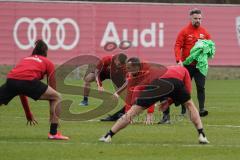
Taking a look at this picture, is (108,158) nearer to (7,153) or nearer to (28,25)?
(7,153)

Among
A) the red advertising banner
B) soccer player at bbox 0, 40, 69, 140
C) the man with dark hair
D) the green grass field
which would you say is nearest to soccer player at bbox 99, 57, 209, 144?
the green grass field

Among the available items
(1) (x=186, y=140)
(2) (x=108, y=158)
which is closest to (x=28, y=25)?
(1) (x=186, y=140)

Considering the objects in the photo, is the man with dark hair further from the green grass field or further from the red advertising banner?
the red advertising banner

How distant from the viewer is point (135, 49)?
3719 centimetres

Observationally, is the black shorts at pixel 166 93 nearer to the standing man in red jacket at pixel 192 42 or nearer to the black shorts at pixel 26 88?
the black shorts at pixel 26 88

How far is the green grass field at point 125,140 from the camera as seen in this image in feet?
44.9

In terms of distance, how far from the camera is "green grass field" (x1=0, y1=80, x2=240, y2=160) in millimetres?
13673

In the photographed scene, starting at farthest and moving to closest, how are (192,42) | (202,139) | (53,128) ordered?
(192,42) < (53,128) < (202,139)

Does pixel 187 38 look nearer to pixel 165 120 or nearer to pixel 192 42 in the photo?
pixel 192 42

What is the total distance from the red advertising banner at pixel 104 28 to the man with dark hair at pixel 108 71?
39.9ft

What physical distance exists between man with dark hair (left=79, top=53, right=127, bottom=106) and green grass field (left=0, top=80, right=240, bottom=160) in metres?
0.96

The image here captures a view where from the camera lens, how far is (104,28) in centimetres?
3722

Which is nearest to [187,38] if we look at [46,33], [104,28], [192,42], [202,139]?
[192,42]

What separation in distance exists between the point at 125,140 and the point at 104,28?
21748mm
